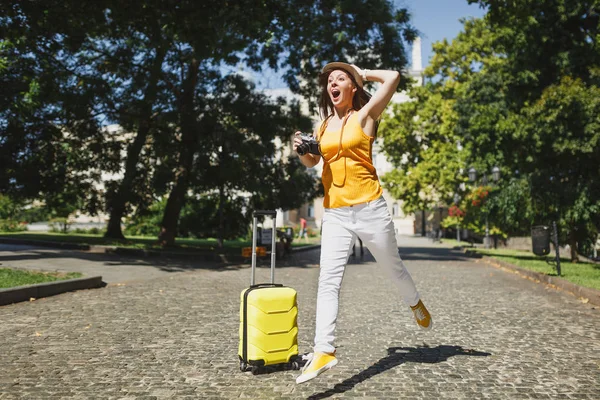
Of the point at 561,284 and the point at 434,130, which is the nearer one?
the point at 561,284

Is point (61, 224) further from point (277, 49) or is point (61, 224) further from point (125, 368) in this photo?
point (125, 368)

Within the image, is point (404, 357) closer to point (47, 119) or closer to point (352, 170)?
point (352, 170)

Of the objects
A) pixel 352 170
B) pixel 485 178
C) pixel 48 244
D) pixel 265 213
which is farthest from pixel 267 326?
pixel 485 178

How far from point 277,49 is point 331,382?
16157 millimetres

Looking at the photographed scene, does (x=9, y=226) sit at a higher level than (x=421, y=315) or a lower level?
higher

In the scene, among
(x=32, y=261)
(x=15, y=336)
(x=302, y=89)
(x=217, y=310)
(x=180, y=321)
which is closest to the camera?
(x=15, y=336)

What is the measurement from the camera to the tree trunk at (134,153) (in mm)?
17044

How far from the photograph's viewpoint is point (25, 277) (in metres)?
8.49

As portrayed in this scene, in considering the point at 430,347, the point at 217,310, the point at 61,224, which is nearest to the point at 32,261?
the point at 217,310

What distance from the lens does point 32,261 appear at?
1243 cm

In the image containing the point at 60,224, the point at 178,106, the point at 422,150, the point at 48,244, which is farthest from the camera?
the point at 60,224

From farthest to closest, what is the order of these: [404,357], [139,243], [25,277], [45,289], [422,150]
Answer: [422,150] → [139,243] → [25,277] → [45,289] → [404,357]

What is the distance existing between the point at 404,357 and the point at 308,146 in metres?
Result: 1.94

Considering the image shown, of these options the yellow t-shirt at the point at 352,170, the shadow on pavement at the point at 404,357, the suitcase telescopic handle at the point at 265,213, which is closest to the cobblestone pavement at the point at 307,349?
the shadow on pavement at the point at 404,357
